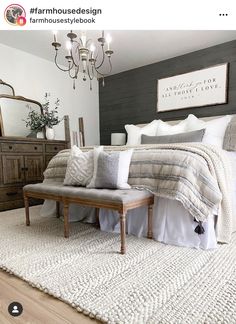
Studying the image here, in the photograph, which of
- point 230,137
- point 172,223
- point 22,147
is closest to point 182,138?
point 230,137

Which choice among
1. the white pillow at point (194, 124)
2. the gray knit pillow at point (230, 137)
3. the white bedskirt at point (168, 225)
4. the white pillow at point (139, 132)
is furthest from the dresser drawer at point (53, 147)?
the gray knit pillow at point (230, 137)

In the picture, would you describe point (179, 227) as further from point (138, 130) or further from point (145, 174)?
point (138, 130)

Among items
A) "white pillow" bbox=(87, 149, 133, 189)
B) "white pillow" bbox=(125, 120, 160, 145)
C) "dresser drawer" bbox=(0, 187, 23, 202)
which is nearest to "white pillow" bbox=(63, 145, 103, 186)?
"white pillow" bbox=(87, 149, 133, 189)

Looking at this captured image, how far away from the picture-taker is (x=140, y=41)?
3539 millimetres

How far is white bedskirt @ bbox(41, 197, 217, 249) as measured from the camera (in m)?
1.85

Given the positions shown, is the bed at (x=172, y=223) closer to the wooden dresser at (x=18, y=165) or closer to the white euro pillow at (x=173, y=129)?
the white euro pillow at (x=173, y=129)

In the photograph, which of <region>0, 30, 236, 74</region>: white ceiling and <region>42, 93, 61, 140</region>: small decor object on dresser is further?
<region>42, 93, 61, 140</region>: small decor object on dresser

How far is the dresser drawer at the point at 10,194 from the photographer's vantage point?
3115 mm

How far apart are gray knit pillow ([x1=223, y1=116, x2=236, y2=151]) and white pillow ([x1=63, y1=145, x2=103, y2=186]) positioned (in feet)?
5.55

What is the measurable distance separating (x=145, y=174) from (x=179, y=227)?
20.7 inches

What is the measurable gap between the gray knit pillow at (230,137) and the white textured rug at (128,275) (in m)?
1.39
